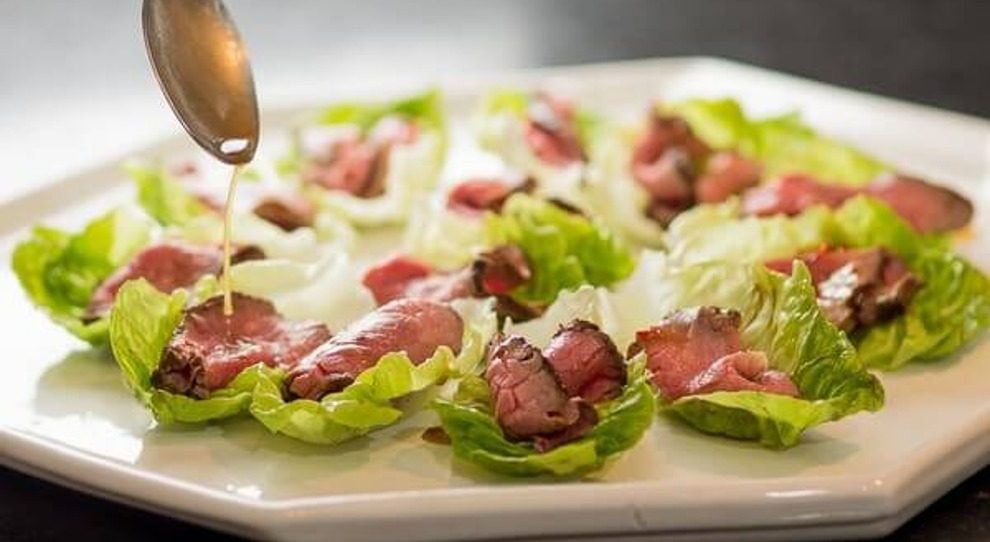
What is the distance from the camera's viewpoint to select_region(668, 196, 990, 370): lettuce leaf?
2.09 metres

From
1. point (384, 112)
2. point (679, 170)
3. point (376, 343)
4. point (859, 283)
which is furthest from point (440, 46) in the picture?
point (376, 343)

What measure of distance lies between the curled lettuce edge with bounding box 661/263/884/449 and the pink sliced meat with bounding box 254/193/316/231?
2.17 feet

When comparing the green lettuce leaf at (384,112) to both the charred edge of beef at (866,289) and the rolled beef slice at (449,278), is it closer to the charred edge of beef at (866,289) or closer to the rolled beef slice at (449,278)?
the rolled beef slice at (449,278)

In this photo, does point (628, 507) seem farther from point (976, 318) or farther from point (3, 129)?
point (3, 129)

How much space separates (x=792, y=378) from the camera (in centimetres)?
193

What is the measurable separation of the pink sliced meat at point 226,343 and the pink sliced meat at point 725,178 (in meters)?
0.66

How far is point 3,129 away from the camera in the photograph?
3.24m

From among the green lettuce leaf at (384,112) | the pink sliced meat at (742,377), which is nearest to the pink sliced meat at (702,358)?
the pink sliced meat at (742,377)

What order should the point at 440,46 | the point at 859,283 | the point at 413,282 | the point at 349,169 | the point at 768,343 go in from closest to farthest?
the point at 768,343 < the point at 859,283 < the point at 413,282 < the point at 349,169 < the point at 440,46

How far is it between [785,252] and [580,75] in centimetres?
88

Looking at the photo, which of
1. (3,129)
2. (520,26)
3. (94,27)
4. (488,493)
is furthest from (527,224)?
(94,27)

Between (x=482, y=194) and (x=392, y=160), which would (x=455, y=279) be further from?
(x=392, y=160)

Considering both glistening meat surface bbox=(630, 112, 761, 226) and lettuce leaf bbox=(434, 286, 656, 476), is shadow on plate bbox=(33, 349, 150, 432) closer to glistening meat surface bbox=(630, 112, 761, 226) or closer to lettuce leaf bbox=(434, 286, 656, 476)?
lettuce leaf bbox=(434, 286, 656, 476)

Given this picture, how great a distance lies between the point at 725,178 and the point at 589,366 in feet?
2.48
